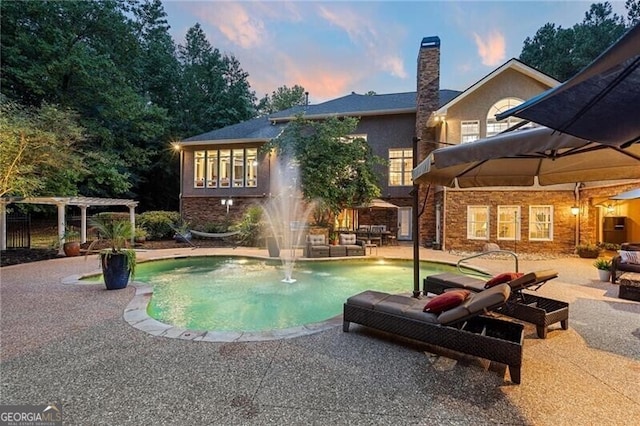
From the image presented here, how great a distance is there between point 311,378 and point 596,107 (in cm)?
309

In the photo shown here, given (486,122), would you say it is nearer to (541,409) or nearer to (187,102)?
(541,409)

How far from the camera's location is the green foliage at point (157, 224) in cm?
1520

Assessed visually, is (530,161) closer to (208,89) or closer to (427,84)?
(427,84)

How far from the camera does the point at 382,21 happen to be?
1458 cm

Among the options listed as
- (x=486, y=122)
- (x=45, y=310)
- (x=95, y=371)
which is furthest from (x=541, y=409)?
(x=486, y=122)

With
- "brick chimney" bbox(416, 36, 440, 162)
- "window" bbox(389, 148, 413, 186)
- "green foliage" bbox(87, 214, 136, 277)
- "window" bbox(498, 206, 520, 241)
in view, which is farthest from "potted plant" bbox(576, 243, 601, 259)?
"green foliage" bbox(87, 214, 136, 277)

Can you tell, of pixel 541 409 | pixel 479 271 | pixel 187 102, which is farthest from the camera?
pixel 187 102

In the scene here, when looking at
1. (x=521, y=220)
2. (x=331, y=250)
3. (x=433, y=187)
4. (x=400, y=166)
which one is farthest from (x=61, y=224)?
(x=521, y=220)

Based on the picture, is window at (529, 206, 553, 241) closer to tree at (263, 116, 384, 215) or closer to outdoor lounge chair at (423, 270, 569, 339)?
tree at (263, 116, 384, 215)

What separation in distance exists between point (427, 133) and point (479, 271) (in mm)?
8107

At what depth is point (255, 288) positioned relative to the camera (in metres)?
7.25

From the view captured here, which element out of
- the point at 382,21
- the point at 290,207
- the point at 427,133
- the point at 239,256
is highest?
the point at 382,21

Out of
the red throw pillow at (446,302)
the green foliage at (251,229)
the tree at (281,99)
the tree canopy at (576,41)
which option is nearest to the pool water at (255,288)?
the red throw pillow at (446,302)

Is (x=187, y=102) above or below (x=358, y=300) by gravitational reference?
above
